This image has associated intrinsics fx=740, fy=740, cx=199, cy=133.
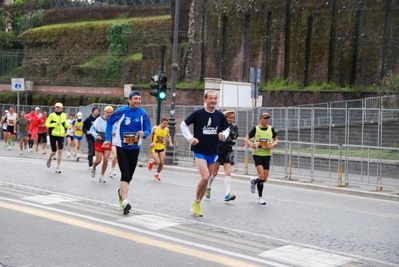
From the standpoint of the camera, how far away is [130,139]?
1205cm

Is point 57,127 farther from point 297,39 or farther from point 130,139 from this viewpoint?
point 297,39

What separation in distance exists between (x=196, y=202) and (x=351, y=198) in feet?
21.6

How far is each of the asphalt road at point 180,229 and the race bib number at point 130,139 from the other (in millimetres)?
1117

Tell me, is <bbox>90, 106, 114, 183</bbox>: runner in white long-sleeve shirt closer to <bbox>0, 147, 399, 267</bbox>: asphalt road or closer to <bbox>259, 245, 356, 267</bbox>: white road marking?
<bbox>0, 147, 399, 267</bbox>: asphalt road

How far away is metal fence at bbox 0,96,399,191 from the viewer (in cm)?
1958

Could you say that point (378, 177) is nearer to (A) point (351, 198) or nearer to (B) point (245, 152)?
(A) point (351, 198)

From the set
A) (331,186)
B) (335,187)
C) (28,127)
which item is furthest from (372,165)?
(28,127)

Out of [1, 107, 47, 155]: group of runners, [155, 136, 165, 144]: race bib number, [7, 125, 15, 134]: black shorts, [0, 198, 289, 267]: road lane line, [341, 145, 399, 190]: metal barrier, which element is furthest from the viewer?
[7, 125, 15, 134]: black shorts

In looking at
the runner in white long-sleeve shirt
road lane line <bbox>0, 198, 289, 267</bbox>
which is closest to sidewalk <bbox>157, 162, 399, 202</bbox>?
the runner in white long-sleeve shirt

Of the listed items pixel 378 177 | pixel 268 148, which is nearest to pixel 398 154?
pixel 378 177

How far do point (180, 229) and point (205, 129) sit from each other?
225cm

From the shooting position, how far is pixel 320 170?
21141 mm

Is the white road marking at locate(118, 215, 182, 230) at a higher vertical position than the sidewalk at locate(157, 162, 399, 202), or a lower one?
higher

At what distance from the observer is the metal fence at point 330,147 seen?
64.2 ft
